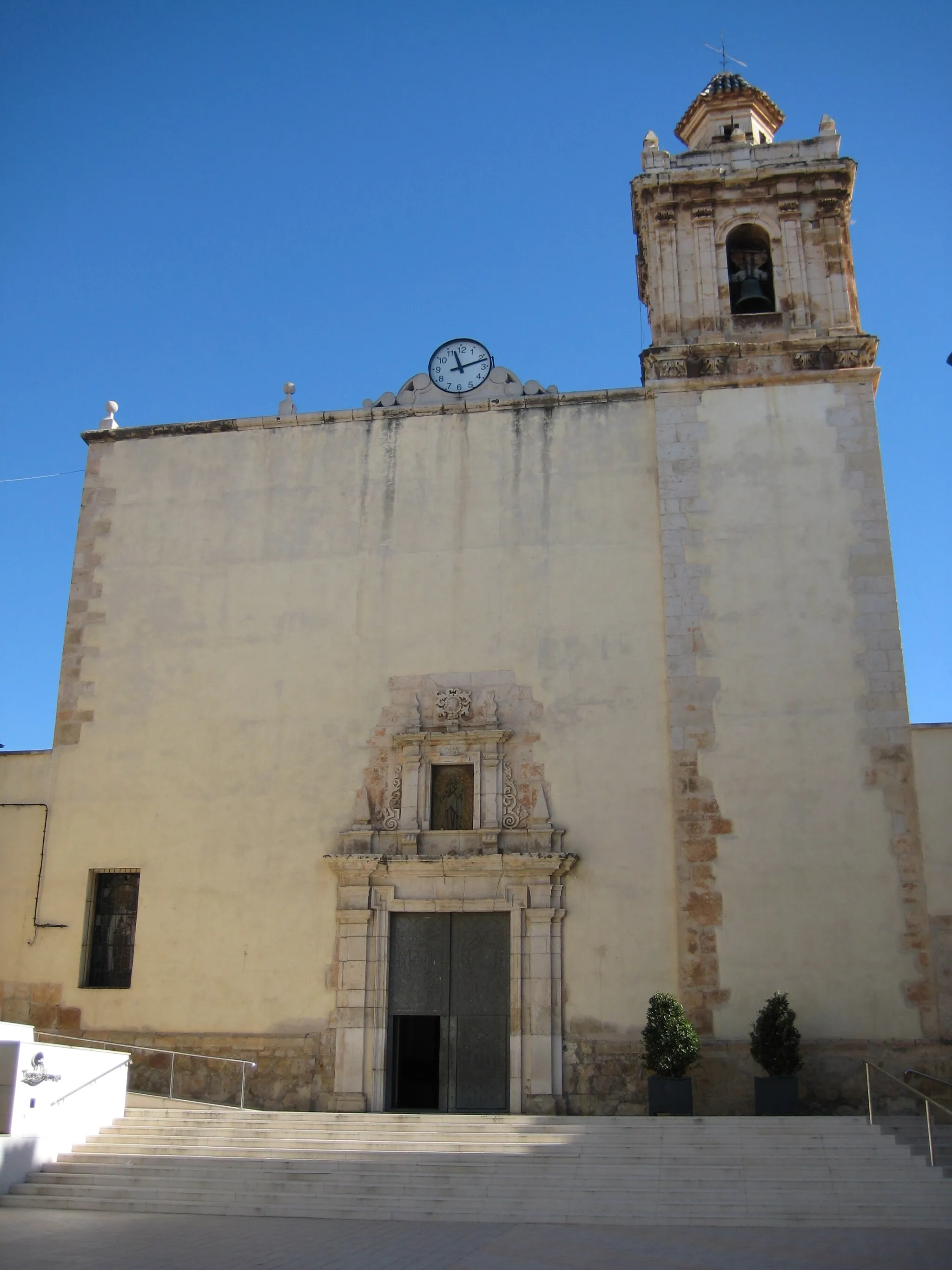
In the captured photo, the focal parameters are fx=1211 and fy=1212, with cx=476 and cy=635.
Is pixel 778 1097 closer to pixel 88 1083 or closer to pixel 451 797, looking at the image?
pixel 451 797

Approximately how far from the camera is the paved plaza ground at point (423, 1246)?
27.6 feet

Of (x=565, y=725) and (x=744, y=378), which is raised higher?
(x=744, y=378)

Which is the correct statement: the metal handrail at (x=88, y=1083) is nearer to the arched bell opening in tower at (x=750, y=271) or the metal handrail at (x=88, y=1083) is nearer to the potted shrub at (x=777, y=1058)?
the potted shrub at (x=777, y=1058)

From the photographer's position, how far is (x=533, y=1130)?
12492 millimetres

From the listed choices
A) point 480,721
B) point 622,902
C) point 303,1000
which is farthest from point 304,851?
point 622,902

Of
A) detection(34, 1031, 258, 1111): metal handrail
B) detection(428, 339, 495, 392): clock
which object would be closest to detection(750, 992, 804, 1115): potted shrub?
detection(34, 1031, 258, 1111): metal handrail

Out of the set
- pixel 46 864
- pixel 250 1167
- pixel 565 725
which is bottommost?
pixel 250 1167

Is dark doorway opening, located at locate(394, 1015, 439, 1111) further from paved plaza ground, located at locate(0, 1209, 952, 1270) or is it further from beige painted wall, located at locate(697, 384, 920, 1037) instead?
paved plaza ground, located at locate(0, 1209, 952, 1270)

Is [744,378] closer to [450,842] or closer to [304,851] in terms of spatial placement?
[450,842]

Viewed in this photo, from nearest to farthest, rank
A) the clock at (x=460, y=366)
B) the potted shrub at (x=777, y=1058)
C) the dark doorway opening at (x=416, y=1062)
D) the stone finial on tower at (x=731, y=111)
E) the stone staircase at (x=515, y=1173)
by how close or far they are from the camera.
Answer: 1. the stone staircase at (x=515, y=1173)
2. the potted shrub at (x=777, y=1058)
3. the dark doorway opening at (x=416, y=1062)
4. the clock at (x=460, y=366)
5. the stone finial on tower at (x=731, y=111)

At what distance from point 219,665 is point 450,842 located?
4.19m

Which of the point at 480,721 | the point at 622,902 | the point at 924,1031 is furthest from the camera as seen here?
the point at 480,721

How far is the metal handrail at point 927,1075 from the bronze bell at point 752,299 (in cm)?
1046

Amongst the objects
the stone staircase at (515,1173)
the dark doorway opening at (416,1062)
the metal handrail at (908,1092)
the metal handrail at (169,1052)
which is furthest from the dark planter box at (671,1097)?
the metal handrail at (169,1052)
